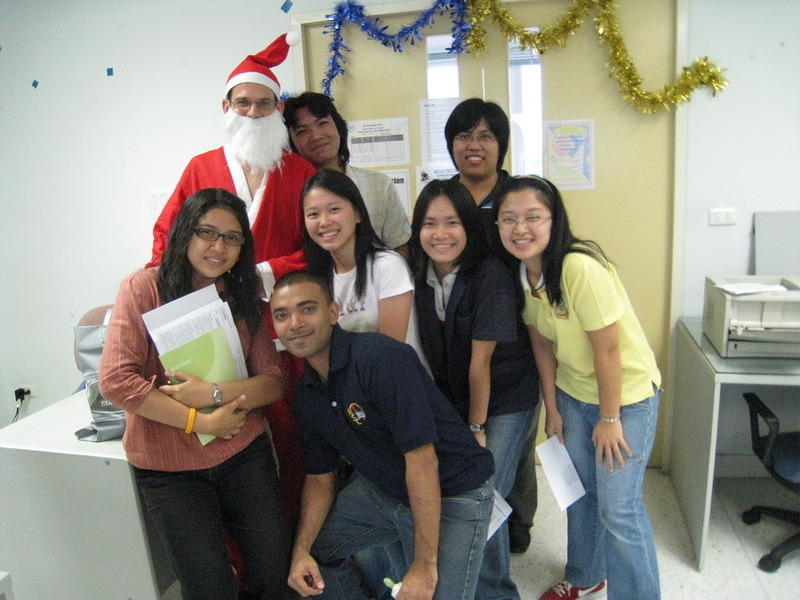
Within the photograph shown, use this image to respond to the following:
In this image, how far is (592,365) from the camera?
160 centimetres

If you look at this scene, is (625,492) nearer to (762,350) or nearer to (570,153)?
(762,350)

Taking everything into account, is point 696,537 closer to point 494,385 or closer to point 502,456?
point 502,456

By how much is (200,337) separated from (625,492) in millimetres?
1256

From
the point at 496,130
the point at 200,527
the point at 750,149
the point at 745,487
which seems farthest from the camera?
the point at 745,487

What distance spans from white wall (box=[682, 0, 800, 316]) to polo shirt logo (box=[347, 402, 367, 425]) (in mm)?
1826

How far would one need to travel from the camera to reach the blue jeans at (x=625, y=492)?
1583mm

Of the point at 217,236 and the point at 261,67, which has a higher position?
the point at 261,67

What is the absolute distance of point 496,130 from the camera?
1.93 m

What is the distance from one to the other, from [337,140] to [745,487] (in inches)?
93.6

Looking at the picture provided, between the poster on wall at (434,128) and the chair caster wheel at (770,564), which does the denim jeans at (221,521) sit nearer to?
the poster on wall at (434,128)

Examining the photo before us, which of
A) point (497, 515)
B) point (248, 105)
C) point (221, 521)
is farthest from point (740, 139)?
point (221, 521)

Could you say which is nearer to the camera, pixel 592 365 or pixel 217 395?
pixel 217 395

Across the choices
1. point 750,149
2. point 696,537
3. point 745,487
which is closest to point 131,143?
point 750,149

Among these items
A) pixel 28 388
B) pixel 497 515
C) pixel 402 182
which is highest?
pixel 402 182
